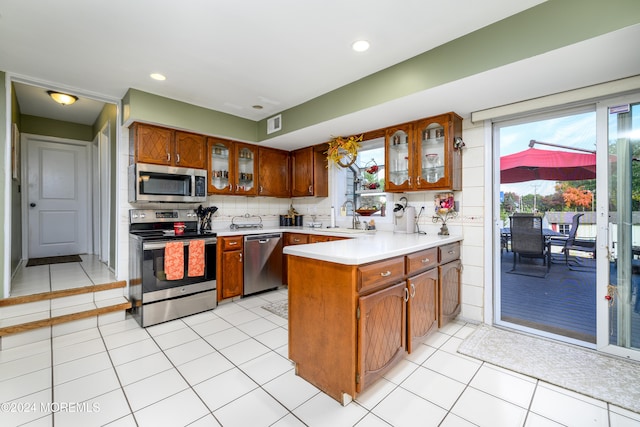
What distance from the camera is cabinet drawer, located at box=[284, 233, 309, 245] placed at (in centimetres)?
381

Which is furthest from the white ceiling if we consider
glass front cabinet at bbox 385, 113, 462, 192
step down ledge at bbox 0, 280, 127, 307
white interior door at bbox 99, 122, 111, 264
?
step down ledge at bbox 0, 280, 127, 307

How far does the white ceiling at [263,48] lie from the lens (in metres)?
1.82

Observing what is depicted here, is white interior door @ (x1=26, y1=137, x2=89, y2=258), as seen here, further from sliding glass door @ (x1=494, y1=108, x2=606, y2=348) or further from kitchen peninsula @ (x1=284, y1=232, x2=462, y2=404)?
sliding glass door @ (x1=494, y1=108, x2=606, y2=348)

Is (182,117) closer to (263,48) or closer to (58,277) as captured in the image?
(263,48)

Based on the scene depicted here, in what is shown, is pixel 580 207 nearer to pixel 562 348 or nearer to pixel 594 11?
pixel 562 348

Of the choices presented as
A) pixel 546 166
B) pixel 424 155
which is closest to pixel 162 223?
pixel 424 155

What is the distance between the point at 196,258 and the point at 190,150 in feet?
4.52

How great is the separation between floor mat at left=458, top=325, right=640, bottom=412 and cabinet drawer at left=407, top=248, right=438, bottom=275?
0.76 meters

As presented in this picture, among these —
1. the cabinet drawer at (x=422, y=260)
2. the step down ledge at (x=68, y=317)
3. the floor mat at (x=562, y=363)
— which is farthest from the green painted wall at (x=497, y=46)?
the step down ledge at (x=68, y=317)

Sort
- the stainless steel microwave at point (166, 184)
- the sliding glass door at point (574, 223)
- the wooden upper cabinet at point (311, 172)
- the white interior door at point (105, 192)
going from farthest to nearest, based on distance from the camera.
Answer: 1. the wooden upper cabinet at point (311, 172)
2. the white interior door at point (105, 192)
3. the stainless steel microwave at point (166, 184)
4. the sliding glass door at point (574, 223)

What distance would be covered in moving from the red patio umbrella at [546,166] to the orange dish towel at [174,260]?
3.44 meters

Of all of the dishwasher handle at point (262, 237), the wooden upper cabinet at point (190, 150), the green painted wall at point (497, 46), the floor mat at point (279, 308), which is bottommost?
the floor mat at point (279, 308)

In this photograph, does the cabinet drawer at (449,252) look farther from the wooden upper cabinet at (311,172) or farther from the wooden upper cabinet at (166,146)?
the wooden upper cabinet at (166,146)

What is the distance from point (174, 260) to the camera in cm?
301
